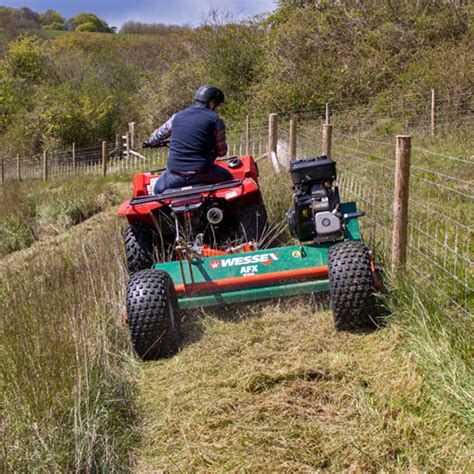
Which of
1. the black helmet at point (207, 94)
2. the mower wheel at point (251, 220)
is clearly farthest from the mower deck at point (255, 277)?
the black helmet at point (207, 94)

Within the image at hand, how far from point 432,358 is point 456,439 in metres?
0.58

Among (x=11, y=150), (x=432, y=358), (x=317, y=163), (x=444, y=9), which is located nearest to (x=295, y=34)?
(x=444, y=9)

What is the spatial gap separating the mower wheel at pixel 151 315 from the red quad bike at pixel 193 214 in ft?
1.98

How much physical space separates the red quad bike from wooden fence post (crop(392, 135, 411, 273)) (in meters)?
1.18

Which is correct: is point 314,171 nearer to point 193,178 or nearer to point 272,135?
point 193,178

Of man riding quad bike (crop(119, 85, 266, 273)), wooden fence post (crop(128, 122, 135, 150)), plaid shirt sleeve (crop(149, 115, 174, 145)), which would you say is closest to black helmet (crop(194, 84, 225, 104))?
man riding quad bike (crop(119, 85, 266, 273))

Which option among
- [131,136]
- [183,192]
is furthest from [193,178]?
[131,136]

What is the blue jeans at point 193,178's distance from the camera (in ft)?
16.3

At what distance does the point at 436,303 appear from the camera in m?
3.52

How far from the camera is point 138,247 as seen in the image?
5.12 meters

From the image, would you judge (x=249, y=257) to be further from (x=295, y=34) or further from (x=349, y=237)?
(x=295, y=34)

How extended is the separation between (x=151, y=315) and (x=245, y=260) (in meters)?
0.81

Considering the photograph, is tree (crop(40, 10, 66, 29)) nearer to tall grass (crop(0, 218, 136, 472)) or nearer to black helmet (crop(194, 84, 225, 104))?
black helmet (crop(194, 84, 225, 104))

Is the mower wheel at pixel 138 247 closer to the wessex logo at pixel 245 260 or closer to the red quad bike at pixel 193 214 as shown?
the red quad bike at pixel 193 214
